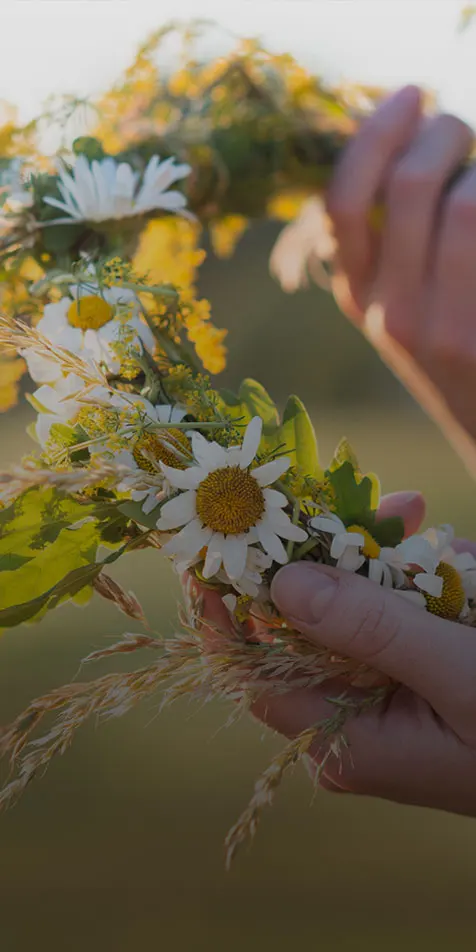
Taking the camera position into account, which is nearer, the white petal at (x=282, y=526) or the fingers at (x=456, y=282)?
the white petal at (x=282, y=526)

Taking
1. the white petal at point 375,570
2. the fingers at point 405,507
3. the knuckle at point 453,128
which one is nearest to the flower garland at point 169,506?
the white petal at point 375,570

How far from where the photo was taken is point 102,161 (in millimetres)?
566

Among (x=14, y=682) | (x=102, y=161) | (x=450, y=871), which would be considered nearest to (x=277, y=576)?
(x=102, y=161)

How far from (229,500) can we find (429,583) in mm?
135

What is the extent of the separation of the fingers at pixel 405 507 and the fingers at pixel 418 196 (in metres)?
0.34

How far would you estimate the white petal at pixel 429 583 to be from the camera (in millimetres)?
435

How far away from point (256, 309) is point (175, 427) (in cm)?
482

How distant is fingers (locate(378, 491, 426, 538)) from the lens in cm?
63

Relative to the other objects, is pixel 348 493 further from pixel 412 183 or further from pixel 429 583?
pixel 412 183

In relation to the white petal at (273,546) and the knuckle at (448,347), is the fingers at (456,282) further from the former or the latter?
the white petal at (273,546)

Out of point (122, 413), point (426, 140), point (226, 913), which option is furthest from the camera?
point (226, 913)

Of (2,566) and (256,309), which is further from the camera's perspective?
(256,309)

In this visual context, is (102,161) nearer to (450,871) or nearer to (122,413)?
(122,413)

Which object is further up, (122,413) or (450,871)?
(122,413)
